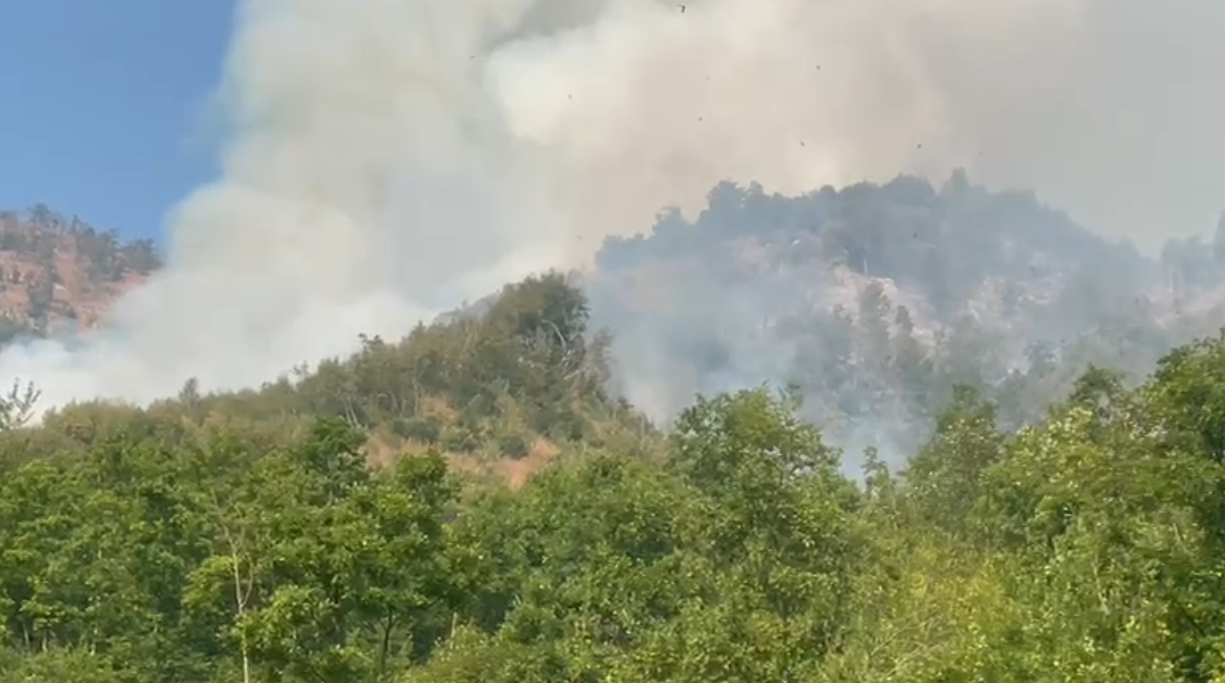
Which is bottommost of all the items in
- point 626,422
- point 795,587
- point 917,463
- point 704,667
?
point 704,667

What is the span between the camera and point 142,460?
61.6 metres

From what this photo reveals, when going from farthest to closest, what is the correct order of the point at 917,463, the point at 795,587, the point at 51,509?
the point at 917,463
the point at 51,509
the point at 795,587

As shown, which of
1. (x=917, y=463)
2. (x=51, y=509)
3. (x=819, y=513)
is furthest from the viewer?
(x=917, y=463)

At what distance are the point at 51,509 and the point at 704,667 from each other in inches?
1323

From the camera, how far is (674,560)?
44062mm

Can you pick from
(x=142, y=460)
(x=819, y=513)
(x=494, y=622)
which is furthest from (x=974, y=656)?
(x=142, y=460)

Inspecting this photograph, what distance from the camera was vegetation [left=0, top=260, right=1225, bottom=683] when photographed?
29.8m

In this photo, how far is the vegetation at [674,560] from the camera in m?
29.8

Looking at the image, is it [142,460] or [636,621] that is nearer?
[636,621]

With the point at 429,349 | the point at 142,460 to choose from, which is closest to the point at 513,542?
the point at 142,460

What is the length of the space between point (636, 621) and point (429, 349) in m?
121

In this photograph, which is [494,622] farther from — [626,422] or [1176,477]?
[626,422]

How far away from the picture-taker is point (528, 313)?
171250 millimetres

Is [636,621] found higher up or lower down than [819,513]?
lower down
